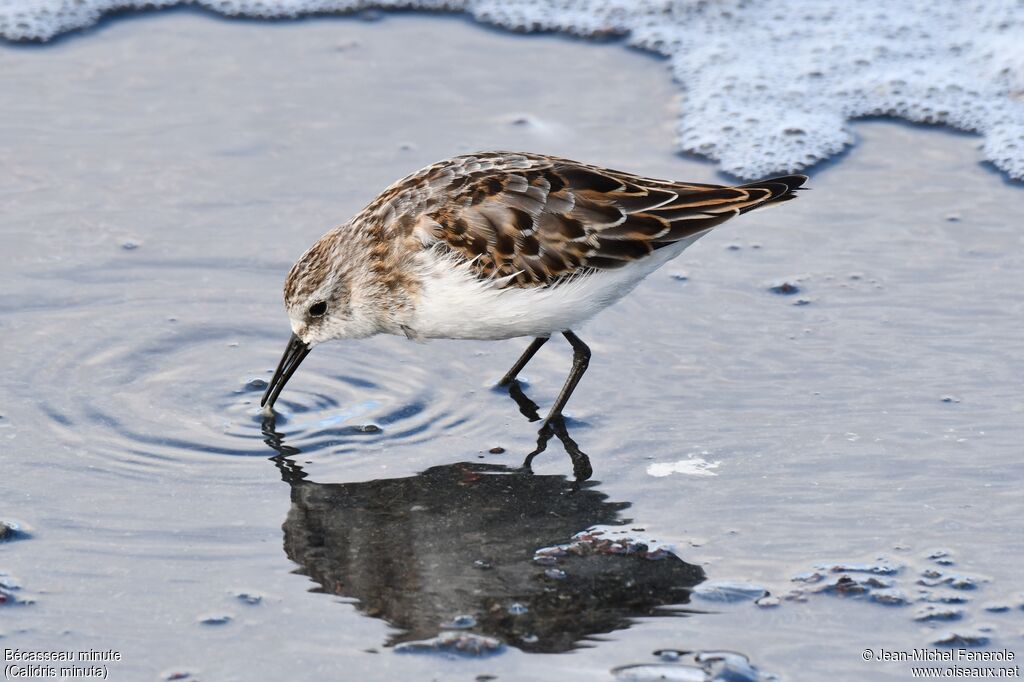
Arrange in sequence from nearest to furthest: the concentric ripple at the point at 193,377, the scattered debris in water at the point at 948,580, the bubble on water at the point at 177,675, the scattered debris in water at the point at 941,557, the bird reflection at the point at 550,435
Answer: the bubble on water at the point at 177,675 < the scattered debris in water at the point at 948,580 < the scattered debris in water at the point at 941,557 < the bird reflection at the point at 550,435 < the concentric ripple at the point at 193,377

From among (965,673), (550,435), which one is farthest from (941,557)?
(550,435)

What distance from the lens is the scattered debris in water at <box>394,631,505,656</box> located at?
14.7ft

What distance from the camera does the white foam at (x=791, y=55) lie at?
8.49 meters

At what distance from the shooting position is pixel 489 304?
592 centimetres

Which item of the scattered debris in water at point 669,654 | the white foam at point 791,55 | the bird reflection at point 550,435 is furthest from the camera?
the white foam at point 791,55

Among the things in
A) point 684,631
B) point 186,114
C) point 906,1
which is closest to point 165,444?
point 684,631

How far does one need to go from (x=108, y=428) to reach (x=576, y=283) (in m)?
2.02

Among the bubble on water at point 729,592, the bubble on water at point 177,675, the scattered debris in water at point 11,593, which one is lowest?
the scattered debris in water at point 11,593

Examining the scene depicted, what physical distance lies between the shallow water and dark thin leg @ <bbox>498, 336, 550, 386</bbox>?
87 mm

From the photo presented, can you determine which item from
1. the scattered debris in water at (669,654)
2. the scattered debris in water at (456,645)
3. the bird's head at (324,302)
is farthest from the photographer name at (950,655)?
the bird's head at (324,302)

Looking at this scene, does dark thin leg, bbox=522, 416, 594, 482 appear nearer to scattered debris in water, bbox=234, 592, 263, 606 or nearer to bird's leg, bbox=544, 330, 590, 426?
bird's leg, bbox=544, 330, 590, 426

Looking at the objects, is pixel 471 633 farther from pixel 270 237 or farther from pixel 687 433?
pixel 270 237

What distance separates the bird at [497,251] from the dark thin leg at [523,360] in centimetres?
24

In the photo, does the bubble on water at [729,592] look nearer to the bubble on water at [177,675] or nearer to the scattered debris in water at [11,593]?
the bubble on water at [177,675]
